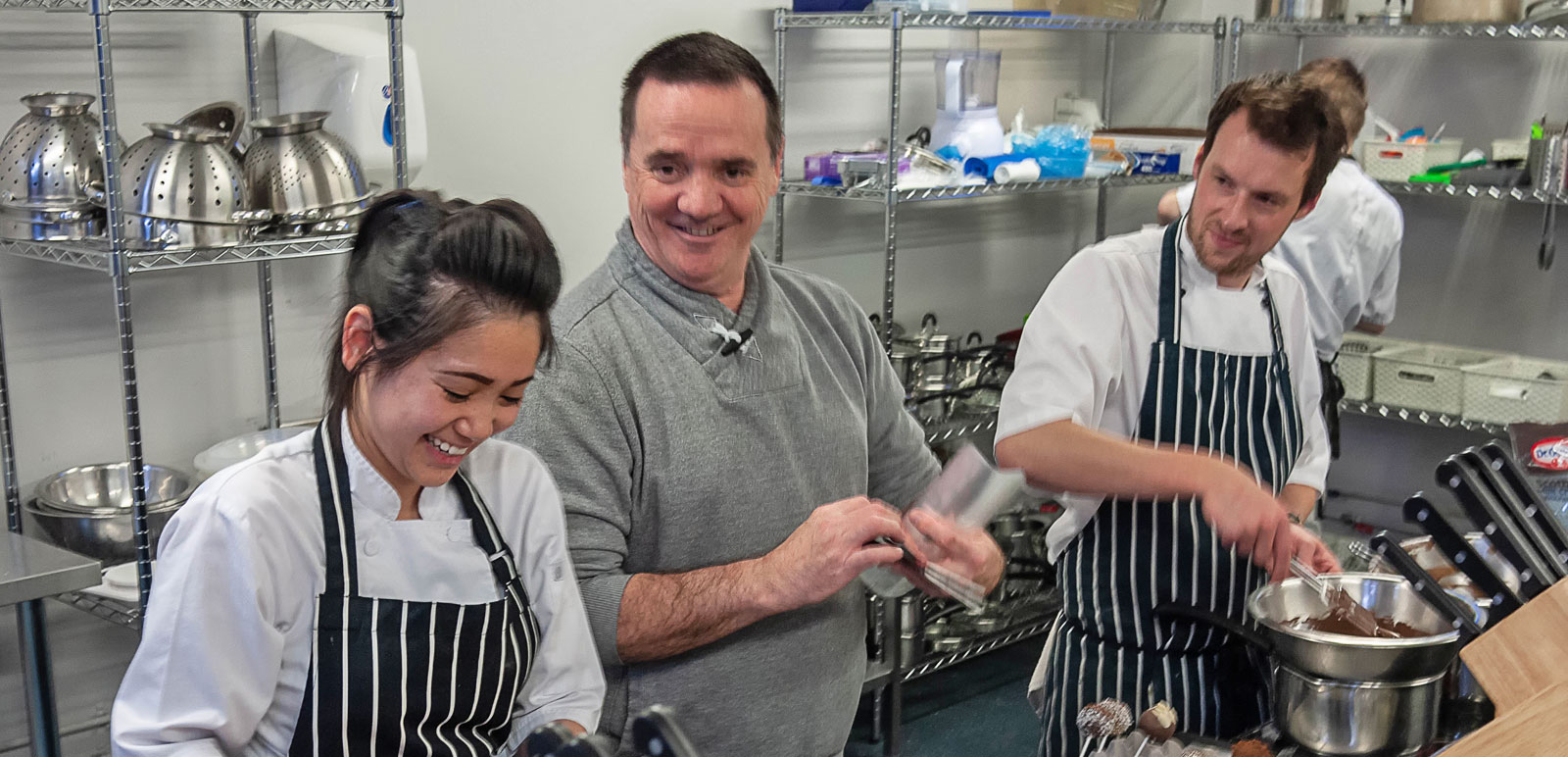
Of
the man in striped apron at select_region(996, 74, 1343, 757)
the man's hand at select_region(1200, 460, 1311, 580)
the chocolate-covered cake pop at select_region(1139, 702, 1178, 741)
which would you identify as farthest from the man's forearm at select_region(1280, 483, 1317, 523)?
the chocolate-covered cake pop at select_region(1139, 702, 1178, 741)

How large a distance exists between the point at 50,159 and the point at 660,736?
1937 millimetres

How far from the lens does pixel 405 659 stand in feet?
3.97

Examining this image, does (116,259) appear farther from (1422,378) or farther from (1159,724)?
(1422,378)

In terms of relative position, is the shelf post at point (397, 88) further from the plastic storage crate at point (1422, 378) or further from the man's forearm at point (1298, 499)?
the plastic storage crate at point (1422, 378)

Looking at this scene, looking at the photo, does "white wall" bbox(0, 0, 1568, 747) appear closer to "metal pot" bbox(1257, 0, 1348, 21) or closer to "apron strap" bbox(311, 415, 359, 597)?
"metal pot" bbox(1257, 0, 1348, 21)

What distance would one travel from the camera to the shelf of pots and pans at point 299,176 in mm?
2318

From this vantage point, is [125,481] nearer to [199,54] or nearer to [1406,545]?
[199,54]

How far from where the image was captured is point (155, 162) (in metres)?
2.16

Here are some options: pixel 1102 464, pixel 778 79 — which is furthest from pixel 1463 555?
pixel 778 79

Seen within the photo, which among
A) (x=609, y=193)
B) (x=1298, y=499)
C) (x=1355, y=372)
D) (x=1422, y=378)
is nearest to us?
(x=1298, y=499)

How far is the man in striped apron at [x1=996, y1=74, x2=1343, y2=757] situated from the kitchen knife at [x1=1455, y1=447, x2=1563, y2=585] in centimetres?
28

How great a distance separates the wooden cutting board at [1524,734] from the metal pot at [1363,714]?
281 mm

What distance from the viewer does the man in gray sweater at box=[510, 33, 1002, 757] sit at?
1.41 meters

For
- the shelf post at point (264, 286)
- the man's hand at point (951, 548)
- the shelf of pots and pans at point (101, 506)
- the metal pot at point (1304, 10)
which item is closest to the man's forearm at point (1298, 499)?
the man's hand at point (951, 548)
